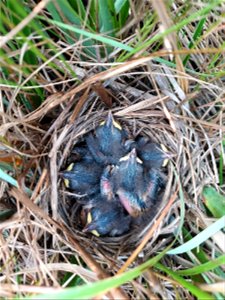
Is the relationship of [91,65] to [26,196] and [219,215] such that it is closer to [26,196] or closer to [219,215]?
[26,196]

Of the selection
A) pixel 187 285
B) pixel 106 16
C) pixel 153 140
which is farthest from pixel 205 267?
pixel 106 16

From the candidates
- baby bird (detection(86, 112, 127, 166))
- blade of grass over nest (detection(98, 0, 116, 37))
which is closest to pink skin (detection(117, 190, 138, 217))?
baby bird (detection(86, 112, 127, 166))

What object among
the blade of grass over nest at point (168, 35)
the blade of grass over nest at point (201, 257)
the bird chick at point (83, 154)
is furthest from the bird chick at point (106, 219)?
the blade of grass over nest at point (168, 35)

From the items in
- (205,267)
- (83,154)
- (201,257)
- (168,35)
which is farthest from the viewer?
(83,154)

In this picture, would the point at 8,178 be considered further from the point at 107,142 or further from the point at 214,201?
the point at 214,201

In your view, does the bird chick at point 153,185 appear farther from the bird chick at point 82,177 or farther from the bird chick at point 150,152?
the bird chick at point 82,177

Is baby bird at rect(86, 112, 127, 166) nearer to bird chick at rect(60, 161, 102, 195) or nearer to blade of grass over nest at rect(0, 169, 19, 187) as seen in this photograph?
bird chick at rect(60, 161, 102, 195)

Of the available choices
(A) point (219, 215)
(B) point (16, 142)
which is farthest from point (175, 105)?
(B) point (16, 142)
